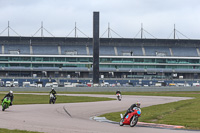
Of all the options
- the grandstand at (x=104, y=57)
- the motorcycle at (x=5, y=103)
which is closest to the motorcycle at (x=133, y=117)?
the motorcycle at (x=5, y=103)

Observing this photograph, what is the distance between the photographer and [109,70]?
130500mm

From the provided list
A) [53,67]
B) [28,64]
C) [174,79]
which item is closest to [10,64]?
[28,64]

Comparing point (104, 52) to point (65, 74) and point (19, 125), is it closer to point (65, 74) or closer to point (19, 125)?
point (65, 74)

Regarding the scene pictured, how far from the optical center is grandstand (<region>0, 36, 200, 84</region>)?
12812 centimetres

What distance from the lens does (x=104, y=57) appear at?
130 metres

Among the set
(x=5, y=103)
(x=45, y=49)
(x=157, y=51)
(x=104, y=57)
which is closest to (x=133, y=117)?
(x=5, y=103)

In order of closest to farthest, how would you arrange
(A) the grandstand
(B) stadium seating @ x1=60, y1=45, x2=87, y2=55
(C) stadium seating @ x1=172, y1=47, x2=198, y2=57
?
(A) the grandstand < (B) stadium seating @ x1=60, y1=45, x2=87, y2=55 < (C) stadium seating @ x1=172, y1=47, x2=198, y2=57

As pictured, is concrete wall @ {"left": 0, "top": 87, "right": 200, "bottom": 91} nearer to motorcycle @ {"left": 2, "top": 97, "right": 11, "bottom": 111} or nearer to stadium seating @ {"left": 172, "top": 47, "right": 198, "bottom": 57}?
stadium seating @ {"left": 172, "top": 47, "right": 198, "bottom": 57}

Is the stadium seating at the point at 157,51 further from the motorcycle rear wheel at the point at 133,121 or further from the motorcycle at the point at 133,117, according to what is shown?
the motorcycle rear wheel at the point at 133,121

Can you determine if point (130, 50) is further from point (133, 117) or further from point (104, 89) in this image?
point (133, 117)

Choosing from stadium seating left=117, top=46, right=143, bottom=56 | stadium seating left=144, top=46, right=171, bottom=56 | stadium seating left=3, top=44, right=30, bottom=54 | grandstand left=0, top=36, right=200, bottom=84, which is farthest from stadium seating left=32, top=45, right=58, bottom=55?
stadium seating left=144, top=46, right=171, bottom=56

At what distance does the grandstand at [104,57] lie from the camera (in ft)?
420

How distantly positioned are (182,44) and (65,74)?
42387 millimetres

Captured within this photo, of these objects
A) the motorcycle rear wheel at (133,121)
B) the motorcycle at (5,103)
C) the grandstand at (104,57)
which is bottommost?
the motorcycle rear wheel at (133,121)
